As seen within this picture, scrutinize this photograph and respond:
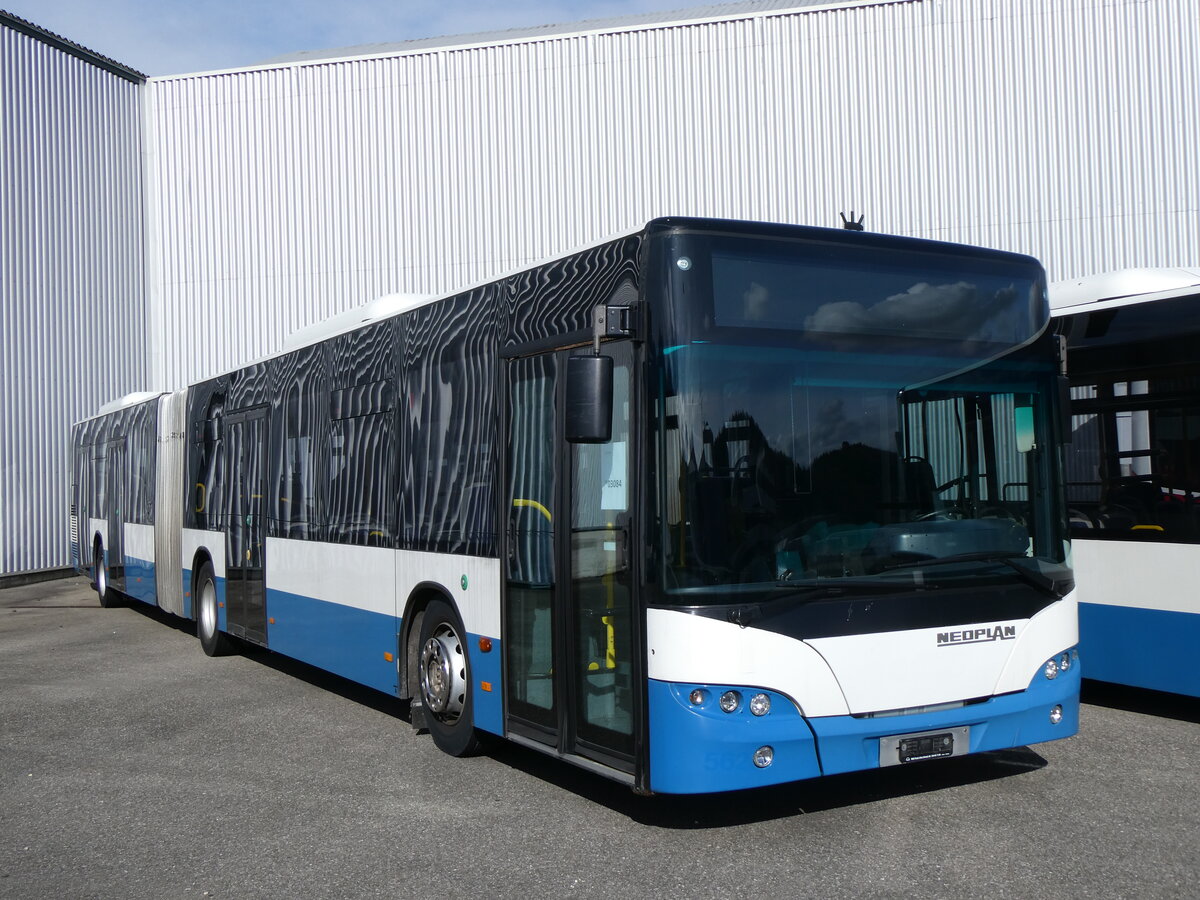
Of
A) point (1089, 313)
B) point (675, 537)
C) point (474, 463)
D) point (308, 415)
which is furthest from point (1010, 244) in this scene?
point (675, 537)

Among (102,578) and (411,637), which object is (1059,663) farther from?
(102,578)

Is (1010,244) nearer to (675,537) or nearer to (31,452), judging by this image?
(675,537)

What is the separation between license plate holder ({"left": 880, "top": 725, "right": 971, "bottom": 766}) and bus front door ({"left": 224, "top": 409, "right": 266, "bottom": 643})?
267 inches

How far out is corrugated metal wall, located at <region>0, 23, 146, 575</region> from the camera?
2195 centimetres

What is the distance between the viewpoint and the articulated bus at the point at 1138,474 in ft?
25.1

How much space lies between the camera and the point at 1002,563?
595 centimetres

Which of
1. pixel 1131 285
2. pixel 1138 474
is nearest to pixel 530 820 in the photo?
pixel 1138 474

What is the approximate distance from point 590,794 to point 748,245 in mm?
A: 3061

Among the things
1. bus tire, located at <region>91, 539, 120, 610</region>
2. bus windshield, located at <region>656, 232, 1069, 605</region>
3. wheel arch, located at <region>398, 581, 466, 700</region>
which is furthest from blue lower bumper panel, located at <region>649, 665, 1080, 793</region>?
bus tire, located at <region>91, 539, 120, 610</region>

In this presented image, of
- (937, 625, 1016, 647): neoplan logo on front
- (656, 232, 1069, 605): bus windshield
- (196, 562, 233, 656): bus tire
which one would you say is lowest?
(196, 562, 233, 656): bus tire

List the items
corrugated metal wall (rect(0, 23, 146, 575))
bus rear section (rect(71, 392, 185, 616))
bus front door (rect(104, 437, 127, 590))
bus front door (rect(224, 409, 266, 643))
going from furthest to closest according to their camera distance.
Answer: corrugated metal wall (rect(0, 23, 146, 575)) → bus front door (rect(104, 437, 127, 590)) → bus rear section (rect(71, 392, 185, 616)) → bus front door (rect(224, 409, 266, 643))

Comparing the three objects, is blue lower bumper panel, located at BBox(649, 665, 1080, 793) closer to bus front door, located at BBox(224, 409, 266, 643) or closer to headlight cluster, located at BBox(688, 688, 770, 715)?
headlight cluster, located at BBox(688, 688, 770, 715)

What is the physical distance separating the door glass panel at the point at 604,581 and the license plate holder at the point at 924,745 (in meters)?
1.18

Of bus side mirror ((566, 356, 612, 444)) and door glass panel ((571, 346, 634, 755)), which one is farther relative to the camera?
door glass panel ((571, 346, 634, 755))
